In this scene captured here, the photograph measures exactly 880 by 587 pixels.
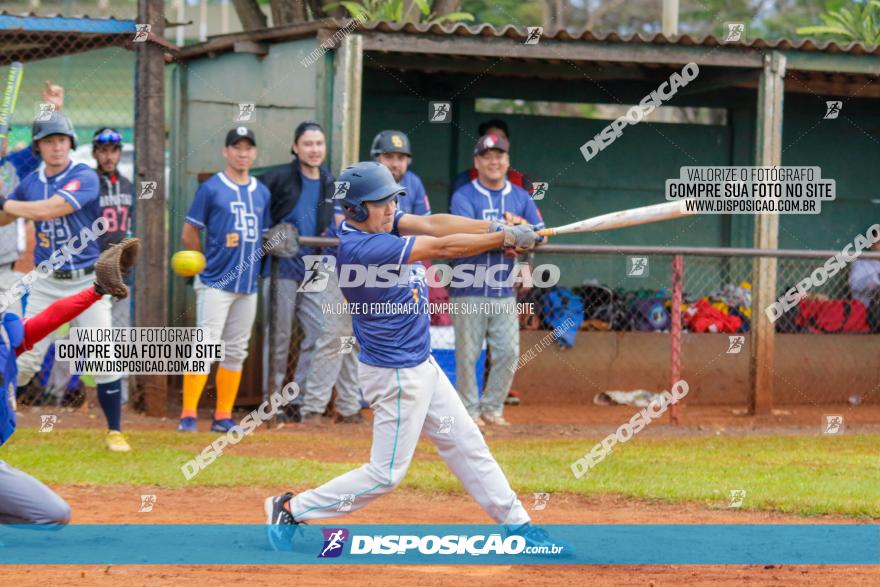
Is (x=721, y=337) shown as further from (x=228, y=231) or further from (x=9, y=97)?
(x=9, y=97)

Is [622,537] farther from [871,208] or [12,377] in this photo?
[871,208]

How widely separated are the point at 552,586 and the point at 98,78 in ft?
73.8

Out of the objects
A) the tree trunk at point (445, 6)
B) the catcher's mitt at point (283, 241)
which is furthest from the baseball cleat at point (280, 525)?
the tree trunk at point (445, 6)

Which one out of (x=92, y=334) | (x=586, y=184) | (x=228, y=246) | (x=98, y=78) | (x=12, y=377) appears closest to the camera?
(x=12, y=377)

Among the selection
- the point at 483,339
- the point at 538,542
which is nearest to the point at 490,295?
the point at 483,339

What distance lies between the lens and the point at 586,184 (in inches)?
578

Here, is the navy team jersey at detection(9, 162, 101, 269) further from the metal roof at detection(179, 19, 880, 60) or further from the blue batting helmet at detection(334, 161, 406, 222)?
the blue batting helmet at detection(334, 161, 406, 222)

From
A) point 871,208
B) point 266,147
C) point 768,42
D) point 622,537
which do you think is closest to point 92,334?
point 266,147

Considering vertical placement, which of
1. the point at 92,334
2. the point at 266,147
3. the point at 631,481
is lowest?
the point at 631,481

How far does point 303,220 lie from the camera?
10531 millimetres

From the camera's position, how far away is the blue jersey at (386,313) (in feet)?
19.7

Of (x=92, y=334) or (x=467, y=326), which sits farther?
(x=467, y=326)

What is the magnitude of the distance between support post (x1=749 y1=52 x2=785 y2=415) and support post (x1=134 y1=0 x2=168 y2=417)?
17.0ft

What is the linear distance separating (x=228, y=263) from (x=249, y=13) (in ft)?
19.2
